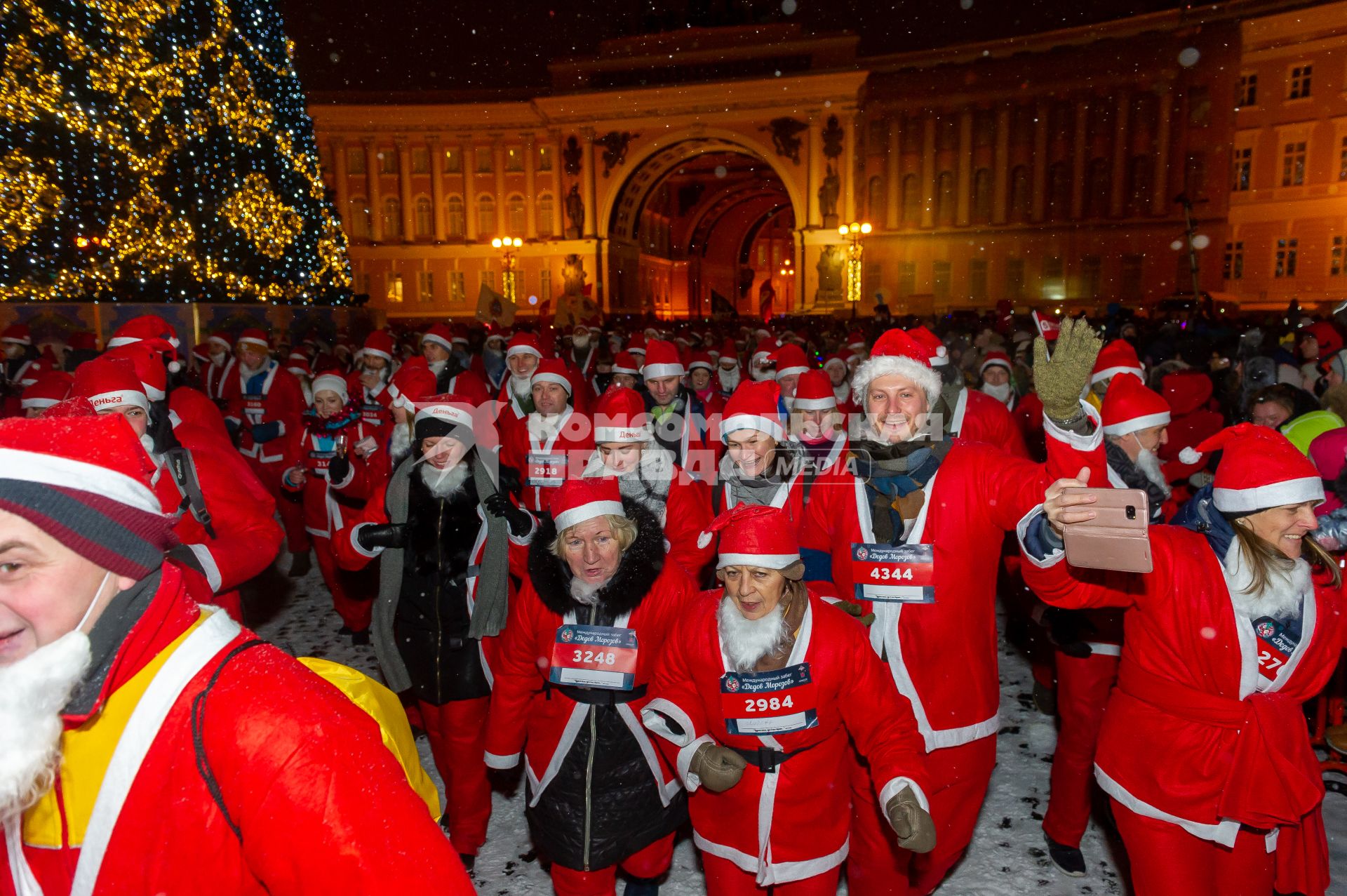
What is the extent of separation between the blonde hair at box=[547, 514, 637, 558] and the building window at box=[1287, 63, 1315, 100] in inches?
1813

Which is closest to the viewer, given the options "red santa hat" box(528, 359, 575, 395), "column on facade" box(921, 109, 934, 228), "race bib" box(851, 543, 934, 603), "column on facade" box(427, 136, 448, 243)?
"race bib" box(851, 543, 934, 603)

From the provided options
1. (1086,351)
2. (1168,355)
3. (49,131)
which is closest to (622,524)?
(1086,351)

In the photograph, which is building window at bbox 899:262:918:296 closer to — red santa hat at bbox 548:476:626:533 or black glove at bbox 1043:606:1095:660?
black glove at bbox 1043:606:1095:660

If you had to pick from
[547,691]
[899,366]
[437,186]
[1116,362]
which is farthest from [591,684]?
[437,186]

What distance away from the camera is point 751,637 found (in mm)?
2627

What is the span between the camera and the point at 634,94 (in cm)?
4378

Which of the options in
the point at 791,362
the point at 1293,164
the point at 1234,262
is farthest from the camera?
the point at 1234,262

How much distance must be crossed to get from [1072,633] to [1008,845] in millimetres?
1112

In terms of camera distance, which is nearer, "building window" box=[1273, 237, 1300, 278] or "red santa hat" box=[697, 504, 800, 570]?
"red santa hat" box=[697, 504, 800, 570]

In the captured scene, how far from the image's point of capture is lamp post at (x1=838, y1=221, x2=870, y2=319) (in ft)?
126

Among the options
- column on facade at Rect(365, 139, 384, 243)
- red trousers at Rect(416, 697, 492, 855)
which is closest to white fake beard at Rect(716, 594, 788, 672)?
red trousers at Rect(416, 697, 492, 855)

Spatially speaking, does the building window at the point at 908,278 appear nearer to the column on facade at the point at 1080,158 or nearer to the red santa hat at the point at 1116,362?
the column on facade at the point at 1080,158

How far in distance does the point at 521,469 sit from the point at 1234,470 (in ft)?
15.5

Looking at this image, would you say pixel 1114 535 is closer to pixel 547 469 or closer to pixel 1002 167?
pixel 547 469
